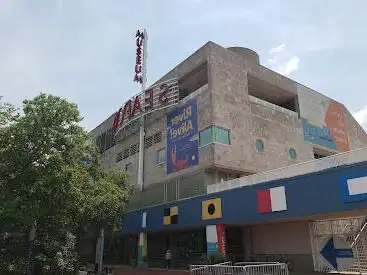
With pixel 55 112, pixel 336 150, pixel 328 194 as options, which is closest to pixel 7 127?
pixel 55 112

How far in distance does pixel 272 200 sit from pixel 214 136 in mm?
9044

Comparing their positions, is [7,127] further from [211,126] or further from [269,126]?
[269,126]

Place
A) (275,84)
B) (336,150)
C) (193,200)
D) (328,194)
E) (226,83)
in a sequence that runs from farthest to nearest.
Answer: (336,150), (275,84), (226,83), (193,200), (328,194)

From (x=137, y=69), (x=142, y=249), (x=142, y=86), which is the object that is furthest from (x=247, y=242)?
(x=137, y=69)

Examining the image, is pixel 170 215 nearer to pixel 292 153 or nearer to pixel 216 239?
pixel 216 239

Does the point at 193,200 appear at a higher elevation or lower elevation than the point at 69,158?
lower

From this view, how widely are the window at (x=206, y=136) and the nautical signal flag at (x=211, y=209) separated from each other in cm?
545

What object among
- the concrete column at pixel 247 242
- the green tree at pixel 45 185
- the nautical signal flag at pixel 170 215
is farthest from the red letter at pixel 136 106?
the concrete column at pixel 247 242

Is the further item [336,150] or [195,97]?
[336,150]

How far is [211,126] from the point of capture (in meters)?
28.6

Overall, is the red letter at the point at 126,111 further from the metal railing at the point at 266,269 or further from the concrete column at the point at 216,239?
the metal railing at the point at 266,269

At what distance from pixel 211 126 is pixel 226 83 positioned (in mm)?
4682

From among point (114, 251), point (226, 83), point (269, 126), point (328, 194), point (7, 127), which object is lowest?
point (114, 251)

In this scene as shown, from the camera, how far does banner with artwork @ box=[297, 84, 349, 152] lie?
3712 centimetres
